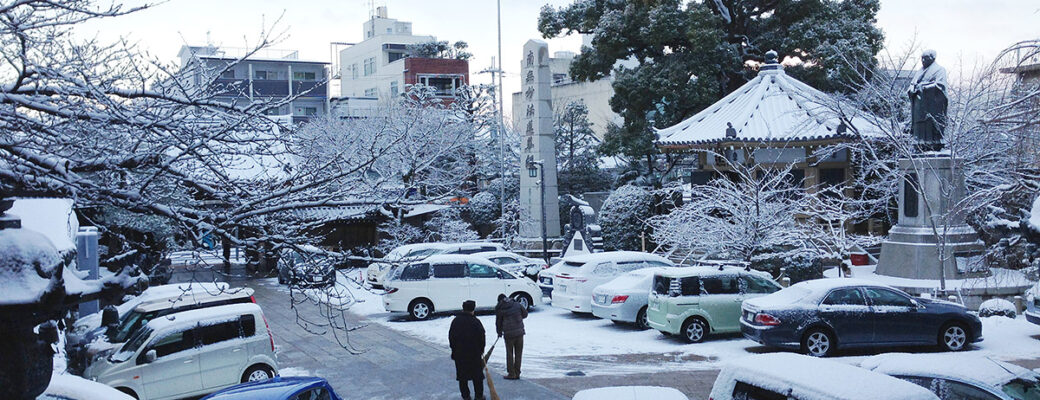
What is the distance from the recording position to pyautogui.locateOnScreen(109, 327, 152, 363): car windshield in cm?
1249

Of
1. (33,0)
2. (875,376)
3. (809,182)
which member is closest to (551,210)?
(809,182)

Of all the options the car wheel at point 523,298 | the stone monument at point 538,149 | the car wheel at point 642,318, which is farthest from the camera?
the stone monument at point 538,149

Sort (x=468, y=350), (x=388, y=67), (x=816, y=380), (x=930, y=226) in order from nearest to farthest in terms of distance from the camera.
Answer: (x=816, y=380)
(x=468, y=350)
(x=930, y=226)
(x=388, y=67)

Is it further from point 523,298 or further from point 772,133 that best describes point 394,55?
point 523,298

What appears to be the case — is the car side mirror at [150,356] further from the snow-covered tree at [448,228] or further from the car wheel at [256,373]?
the snow-covered tree at [448,228]

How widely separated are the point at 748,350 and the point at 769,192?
6.82 metres

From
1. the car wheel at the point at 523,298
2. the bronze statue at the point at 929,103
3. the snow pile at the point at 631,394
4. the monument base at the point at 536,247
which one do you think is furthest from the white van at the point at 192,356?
the monument base at the point at 536,247

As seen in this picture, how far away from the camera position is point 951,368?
8438 millimetres

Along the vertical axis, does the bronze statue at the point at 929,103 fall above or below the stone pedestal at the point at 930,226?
above

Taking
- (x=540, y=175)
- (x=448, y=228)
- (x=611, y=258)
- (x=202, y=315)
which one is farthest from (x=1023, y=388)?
(x=448, y=228)

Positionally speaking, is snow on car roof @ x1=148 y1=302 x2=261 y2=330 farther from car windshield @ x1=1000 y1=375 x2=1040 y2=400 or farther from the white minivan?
car windshield @ x1=1000 y1=375 x2=1040 y2=400

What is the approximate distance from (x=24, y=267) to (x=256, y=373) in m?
8.89

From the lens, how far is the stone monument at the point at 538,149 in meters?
31.2

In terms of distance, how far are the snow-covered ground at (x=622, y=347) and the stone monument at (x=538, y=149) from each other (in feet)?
38.7
